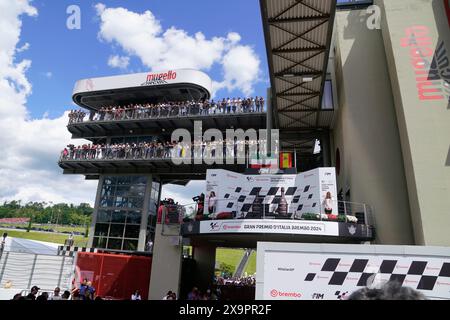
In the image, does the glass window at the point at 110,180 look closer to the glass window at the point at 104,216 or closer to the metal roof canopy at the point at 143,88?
the glass window at the point at 104,216

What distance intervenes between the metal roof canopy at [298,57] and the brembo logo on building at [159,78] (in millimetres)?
10724

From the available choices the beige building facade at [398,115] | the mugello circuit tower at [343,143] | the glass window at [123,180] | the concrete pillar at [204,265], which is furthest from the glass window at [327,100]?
the glass window at [123,180]

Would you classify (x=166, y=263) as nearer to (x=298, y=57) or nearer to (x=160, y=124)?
(x=298, y=57)

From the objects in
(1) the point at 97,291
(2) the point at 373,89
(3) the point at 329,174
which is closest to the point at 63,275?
(1) the point at 97,291

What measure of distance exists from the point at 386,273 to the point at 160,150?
2293 cm

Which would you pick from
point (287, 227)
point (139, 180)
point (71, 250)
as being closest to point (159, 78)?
point (139, 180)

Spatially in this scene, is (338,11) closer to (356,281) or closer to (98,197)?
(356,281)

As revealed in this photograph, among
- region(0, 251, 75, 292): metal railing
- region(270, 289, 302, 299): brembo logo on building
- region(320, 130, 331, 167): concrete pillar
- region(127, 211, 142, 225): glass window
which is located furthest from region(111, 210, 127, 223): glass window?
region(270, 289, 302, 299): brembo logo on building

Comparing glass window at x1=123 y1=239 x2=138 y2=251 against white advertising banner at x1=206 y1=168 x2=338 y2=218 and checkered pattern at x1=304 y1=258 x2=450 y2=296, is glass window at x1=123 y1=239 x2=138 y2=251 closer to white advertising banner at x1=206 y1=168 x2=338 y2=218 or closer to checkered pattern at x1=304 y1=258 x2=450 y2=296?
white advertising banner at x1=206 y1=168 x2=338 y2=218

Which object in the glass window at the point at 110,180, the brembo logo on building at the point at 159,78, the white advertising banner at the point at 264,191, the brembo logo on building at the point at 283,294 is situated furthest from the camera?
the glass window at the point at 110,180

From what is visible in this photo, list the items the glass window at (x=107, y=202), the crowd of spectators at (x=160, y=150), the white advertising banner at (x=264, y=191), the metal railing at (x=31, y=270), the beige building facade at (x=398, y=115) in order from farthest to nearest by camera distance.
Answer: the glass window at (x=107, y=202), the crowd of spectators at (x=160, y=150), the metal railing at (x=31, y=270), the white advertising banner at (x=264, y=191), the beige building facade at (x=398, y=115)

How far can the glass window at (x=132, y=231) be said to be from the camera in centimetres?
2825

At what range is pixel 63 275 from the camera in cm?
1886

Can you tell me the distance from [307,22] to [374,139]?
7.91m
